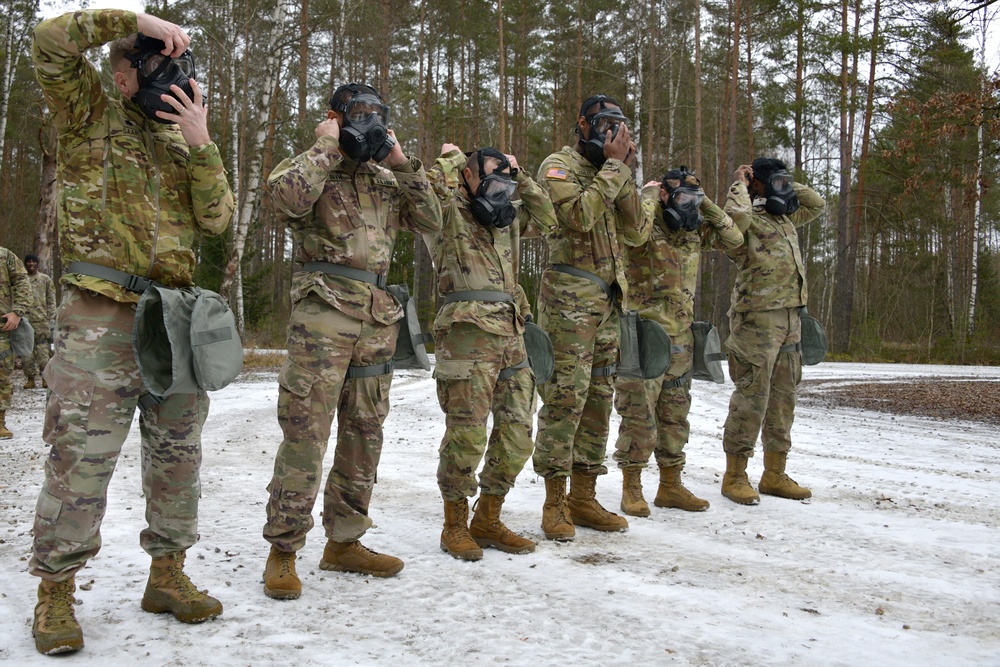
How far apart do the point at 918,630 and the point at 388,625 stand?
2246 millimetres

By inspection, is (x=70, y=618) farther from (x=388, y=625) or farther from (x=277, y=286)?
(x=277, y=286)

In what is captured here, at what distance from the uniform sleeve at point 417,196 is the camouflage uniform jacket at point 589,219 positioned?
0.94 metres

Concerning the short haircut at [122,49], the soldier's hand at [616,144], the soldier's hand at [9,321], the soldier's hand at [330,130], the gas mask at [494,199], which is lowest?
the soldier's hand at [9,321]

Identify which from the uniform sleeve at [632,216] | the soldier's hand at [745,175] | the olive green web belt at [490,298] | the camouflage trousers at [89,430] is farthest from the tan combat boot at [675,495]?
the camouflage trousers at [89,430]

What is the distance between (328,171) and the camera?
3.65 meters

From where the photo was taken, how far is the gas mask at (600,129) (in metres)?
4.93

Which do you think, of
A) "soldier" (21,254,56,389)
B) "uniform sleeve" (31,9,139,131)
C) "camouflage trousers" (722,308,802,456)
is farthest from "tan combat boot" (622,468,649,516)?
"soldier" (21,254,56,389)

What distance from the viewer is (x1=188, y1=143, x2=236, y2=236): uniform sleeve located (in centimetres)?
319

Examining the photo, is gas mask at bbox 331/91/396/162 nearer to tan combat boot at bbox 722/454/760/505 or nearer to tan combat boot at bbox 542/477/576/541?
tan combat boot at bbox 542/477/576/541

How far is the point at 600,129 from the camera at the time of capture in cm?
494

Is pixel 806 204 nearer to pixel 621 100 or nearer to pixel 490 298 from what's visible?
pixel 490 298

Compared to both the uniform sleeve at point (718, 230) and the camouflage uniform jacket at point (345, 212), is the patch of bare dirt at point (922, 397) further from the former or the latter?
the camouflage uniform jacket at point (345, 212)

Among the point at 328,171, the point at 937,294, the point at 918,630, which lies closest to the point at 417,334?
the point at 328,171

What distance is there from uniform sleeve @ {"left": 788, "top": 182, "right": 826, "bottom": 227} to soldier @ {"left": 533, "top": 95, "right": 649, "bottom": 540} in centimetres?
228
